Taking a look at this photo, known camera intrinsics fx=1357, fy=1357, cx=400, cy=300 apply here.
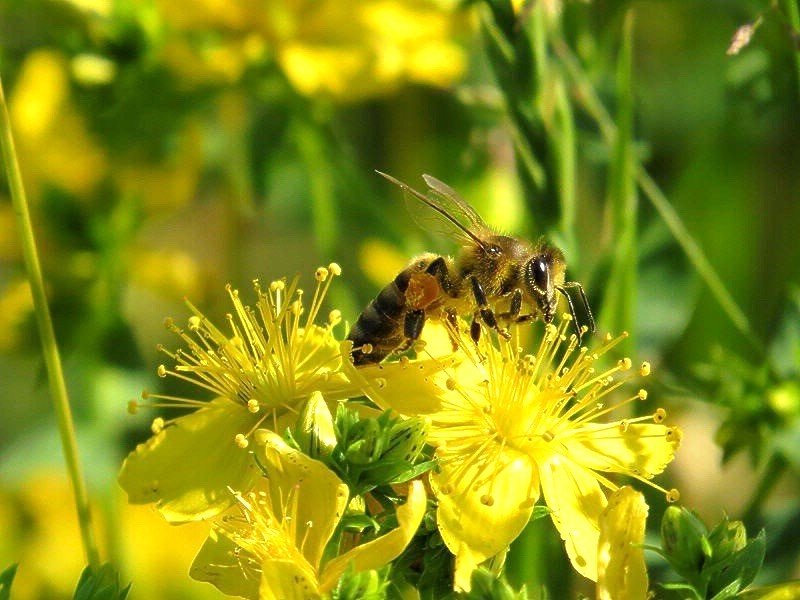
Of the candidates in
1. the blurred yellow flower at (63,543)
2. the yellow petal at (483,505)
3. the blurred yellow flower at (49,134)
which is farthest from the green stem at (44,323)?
the blurred yellow flower at (49,134)

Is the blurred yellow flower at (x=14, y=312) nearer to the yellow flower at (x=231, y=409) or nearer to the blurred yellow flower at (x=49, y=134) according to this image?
the blurred yellow flower at (x=49, y=134)

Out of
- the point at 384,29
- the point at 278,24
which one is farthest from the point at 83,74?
the point at 384,29

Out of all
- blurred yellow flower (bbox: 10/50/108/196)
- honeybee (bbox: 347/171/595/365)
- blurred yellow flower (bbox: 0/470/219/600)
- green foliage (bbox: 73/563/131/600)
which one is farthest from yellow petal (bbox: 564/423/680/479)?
blurred yellow flower (bbox: 10/50/108/196)

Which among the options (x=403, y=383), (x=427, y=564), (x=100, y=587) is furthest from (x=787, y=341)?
(x=100, y=587)

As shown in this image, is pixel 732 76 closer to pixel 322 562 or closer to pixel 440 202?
pixel 440 202

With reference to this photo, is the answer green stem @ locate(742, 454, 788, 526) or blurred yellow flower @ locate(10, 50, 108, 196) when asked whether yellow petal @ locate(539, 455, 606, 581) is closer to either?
green stem @ locate(742, 454, 788, 526)

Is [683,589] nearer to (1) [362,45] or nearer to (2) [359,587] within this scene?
(2) [359,587]

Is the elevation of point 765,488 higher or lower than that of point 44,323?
lower

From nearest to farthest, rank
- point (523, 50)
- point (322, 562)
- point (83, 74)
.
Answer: point (322, 562) → point (523, 50) → point (83, 74)
